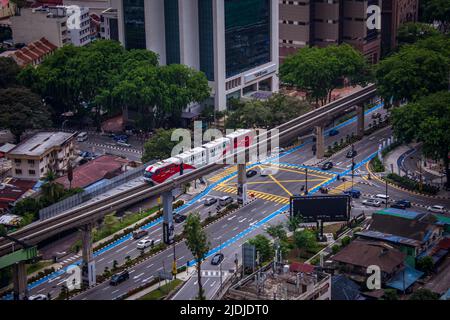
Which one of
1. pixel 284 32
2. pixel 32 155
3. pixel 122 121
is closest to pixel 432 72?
pixel 284 32

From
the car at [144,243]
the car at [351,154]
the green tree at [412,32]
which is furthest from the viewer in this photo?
the green tree at [412,32]

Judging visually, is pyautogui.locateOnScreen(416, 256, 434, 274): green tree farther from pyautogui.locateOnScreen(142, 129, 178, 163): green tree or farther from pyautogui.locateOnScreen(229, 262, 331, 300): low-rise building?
pyautogui.locateOnScreen(142, 129, 178, 163): green tree

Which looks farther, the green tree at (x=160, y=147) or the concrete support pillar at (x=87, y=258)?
the green tree at (x=160, y=147)

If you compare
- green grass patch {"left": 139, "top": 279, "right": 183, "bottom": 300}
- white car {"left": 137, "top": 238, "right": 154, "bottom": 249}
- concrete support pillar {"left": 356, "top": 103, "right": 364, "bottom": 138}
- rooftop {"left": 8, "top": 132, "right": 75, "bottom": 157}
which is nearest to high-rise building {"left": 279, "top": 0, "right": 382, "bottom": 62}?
concrete support pillar {"left": 356, "top": 103, "right": 364, "bottom": 138}

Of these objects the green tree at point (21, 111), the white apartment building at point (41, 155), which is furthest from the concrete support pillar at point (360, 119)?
the green tree at point (21, 111)

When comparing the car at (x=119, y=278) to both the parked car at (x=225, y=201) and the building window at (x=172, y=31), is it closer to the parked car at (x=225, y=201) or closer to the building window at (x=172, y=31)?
the parked car at (x=225, y=201)

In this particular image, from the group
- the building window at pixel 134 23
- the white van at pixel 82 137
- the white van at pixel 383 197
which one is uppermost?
the building window at pixel 134 23

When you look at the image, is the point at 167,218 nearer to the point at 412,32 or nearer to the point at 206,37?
the point at 206,37

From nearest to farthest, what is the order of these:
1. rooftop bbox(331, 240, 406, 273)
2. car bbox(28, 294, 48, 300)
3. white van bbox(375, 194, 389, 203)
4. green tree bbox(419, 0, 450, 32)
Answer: car bbox(28, 294, 48, 300), rooftop bbox(331, 240, 406, 273), white van bbox(375, 194, 389, 203), green tree bbox(419, 0, 450, 32)
